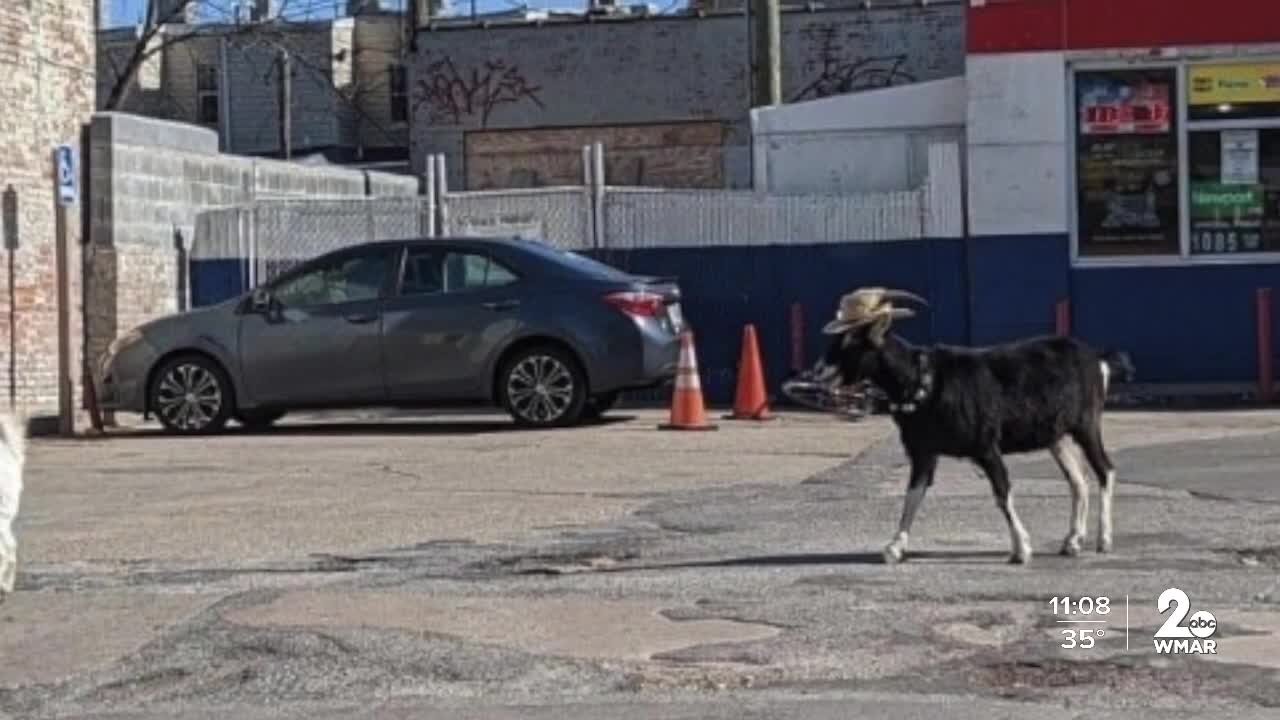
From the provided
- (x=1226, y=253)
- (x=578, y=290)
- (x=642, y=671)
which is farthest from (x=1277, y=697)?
(x=1226, y=253)

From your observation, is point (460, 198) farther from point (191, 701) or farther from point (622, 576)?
point (191, 701)

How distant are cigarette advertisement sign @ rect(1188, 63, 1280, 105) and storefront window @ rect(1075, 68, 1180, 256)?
240mm

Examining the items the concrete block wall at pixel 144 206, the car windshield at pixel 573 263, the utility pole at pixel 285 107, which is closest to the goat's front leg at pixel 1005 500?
the car windshield at pixel 573 263

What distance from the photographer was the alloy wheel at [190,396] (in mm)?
18016

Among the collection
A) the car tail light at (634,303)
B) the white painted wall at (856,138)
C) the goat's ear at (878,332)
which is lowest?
the goat's ear at (878,332)

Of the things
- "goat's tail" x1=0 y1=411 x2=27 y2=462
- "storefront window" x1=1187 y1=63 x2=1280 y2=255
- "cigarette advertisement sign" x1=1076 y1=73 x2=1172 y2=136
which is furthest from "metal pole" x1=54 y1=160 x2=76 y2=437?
"storefront window" x1=1187 y1=63 x2=1280 y2=255

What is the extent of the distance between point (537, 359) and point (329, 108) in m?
32.5

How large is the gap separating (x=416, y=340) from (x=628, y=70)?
946 inches

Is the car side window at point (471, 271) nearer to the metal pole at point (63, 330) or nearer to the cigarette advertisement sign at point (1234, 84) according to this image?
the metal pole at point (63, 330)

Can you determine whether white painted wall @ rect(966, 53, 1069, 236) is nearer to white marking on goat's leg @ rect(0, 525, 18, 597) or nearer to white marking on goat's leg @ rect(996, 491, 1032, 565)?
white marking on goat's leg @ rect(996, 491, 1032, 565)

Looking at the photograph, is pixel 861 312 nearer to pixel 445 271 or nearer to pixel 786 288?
pixel 445 271

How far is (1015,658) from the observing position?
7.79 meters

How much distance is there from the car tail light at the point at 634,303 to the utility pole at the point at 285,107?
27.9 meters

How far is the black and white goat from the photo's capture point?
9.60 m
